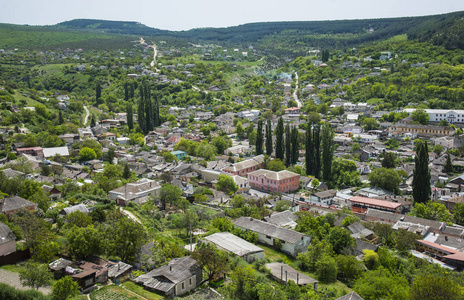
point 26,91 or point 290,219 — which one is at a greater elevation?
point 26,91

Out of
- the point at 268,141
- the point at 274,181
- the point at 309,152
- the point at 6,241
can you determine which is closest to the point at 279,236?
the point at 6,241

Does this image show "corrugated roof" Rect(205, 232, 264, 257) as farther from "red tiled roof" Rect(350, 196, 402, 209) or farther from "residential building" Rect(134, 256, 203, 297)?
"red tiled roof" Rect(350, 196, 402, 209)

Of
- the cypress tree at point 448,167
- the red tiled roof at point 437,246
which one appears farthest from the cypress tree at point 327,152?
the red tiled roof at point 437,246

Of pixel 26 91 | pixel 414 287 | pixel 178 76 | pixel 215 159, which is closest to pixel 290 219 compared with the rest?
pixel 414 287

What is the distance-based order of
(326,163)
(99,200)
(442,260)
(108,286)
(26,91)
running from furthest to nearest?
(26,91) → (326,163) → (99,200) → (442,260) → (108,286)

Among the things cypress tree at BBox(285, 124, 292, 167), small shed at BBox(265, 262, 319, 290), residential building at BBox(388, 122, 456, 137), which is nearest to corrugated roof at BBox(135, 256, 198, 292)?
small shed at BBox(265, 262, 319, 290)

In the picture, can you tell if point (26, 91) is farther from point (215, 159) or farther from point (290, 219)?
point (290, 219)
